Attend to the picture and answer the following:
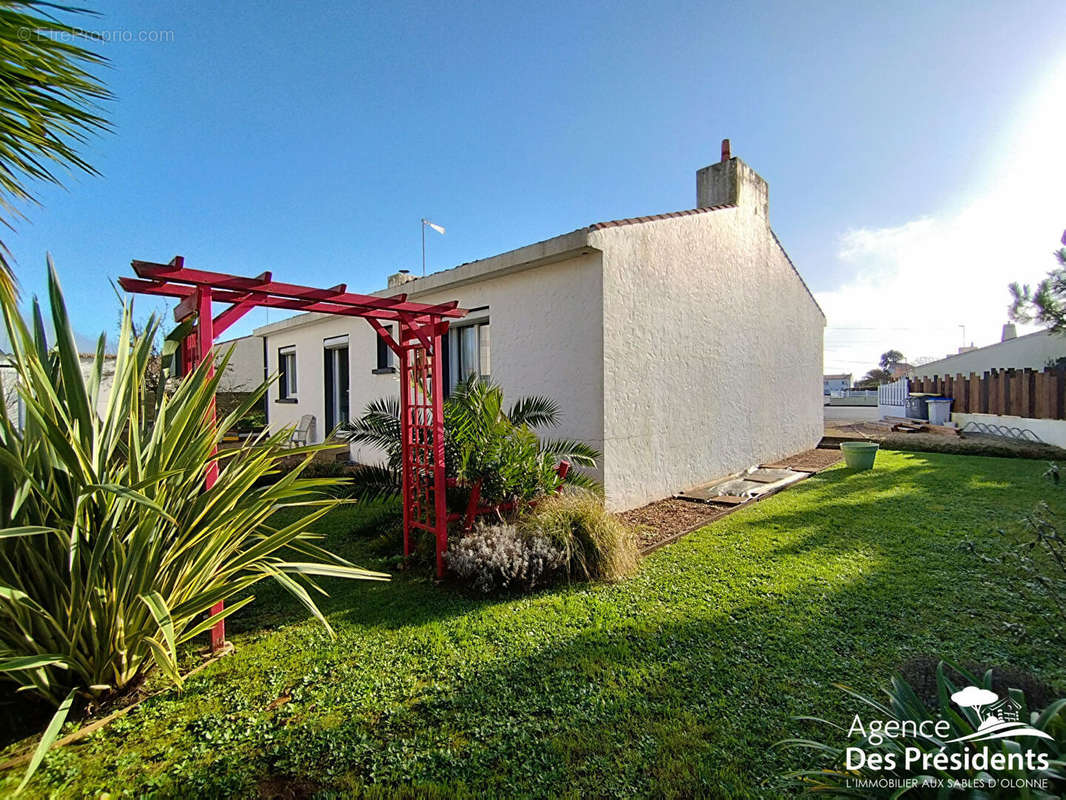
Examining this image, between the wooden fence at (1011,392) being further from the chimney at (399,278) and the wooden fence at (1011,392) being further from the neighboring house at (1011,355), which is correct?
the chimney at (399,278)

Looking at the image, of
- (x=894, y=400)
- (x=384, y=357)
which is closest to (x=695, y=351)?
(x=384, y=357)

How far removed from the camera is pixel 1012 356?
55.8 feet

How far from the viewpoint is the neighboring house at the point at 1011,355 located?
48.1 ft

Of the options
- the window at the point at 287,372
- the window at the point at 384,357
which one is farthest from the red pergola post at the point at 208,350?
the window at the point at 287,372

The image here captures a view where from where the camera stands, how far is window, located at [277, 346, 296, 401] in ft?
43.5

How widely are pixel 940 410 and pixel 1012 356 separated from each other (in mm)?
2931

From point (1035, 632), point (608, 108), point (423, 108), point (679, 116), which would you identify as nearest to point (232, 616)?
point (1035, 632)

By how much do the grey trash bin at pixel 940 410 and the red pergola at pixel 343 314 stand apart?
20.5 meters

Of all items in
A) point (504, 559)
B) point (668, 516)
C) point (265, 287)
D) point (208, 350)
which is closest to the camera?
point (208, 350)

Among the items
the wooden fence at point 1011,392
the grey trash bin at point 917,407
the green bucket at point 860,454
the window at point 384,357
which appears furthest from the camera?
the grey trash bin at point 917,407

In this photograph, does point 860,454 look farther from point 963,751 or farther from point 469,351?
point 963,751

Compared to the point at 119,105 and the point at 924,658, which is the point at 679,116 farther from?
the point at 924,658

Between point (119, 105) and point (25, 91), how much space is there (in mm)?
519

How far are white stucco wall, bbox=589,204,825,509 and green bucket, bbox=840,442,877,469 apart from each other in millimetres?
1572
